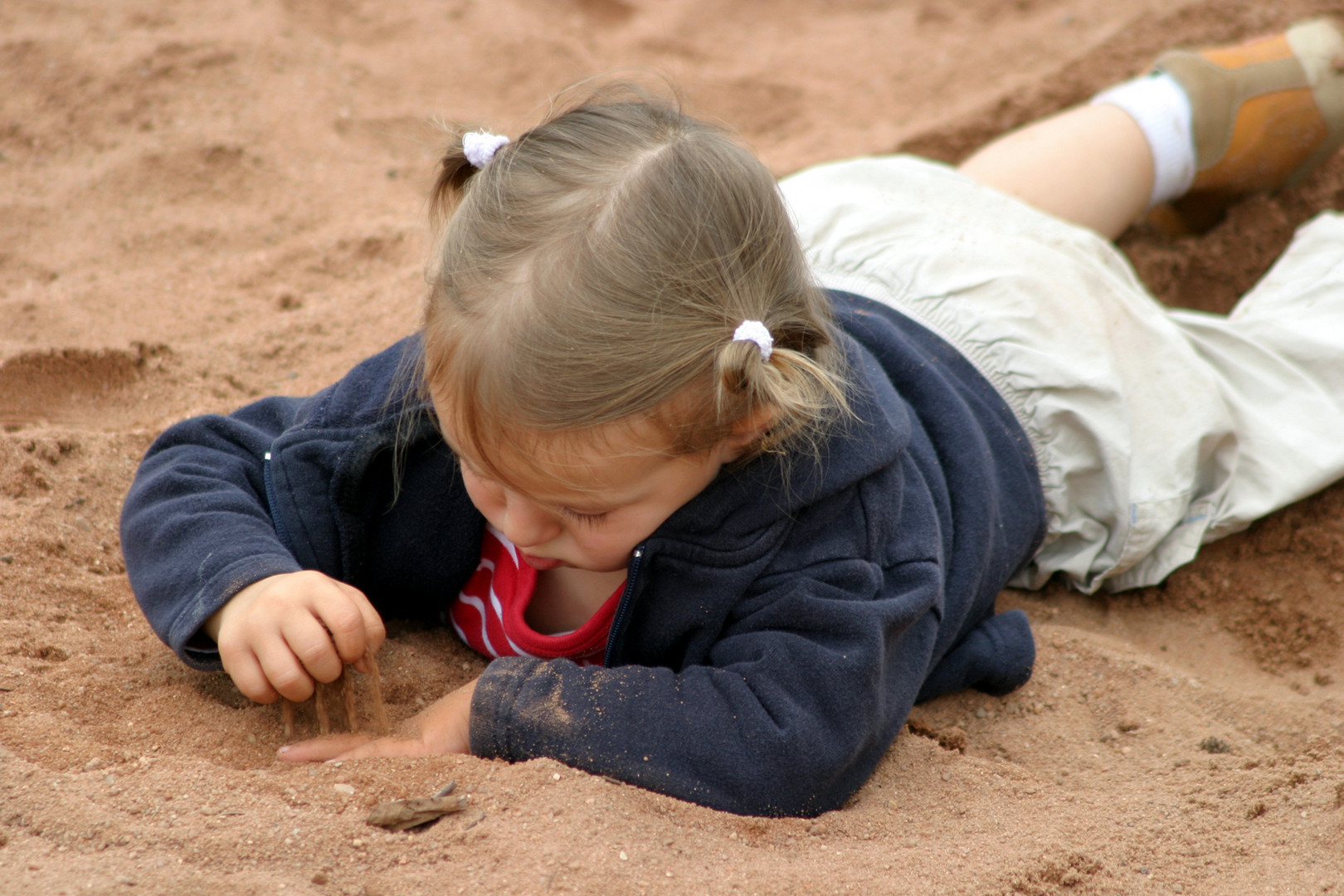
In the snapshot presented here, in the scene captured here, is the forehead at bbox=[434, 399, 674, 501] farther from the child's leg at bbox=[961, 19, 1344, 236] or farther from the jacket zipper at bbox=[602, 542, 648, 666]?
the child's leg at bbox=[961, 19, 1344, 236]

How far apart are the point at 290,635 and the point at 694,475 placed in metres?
0.55

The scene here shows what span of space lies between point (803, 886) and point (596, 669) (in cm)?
40

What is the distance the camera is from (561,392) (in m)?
1.31

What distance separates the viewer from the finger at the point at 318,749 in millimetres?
1453

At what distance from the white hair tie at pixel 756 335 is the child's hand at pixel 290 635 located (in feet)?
2.00

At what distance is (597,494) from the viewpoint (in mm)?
1396

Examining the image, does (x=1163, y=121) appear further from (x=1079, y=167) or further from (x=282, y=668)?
(x=282, y=668)

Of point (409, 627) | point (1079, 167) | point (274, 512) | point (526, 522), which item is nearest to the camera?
point (526, 522)

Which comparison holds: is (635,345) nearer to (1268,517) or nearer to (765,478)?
(765,478)

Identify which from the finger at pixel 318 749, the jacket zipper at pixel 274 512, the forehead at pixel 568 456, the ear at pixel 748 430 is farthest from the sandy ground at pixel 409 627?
the ear at pixel 748 430

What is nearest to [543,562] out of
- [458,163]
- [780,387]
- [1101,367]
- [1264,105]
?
[780,387]

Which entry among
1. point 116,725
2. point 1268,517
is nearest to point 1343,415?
point 1268,517

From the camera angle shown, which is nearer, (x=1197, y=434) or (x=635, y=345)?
(x=635, y=345)

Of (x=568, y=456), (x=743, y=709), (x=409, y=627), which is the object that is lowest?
(x=409, y=627)
